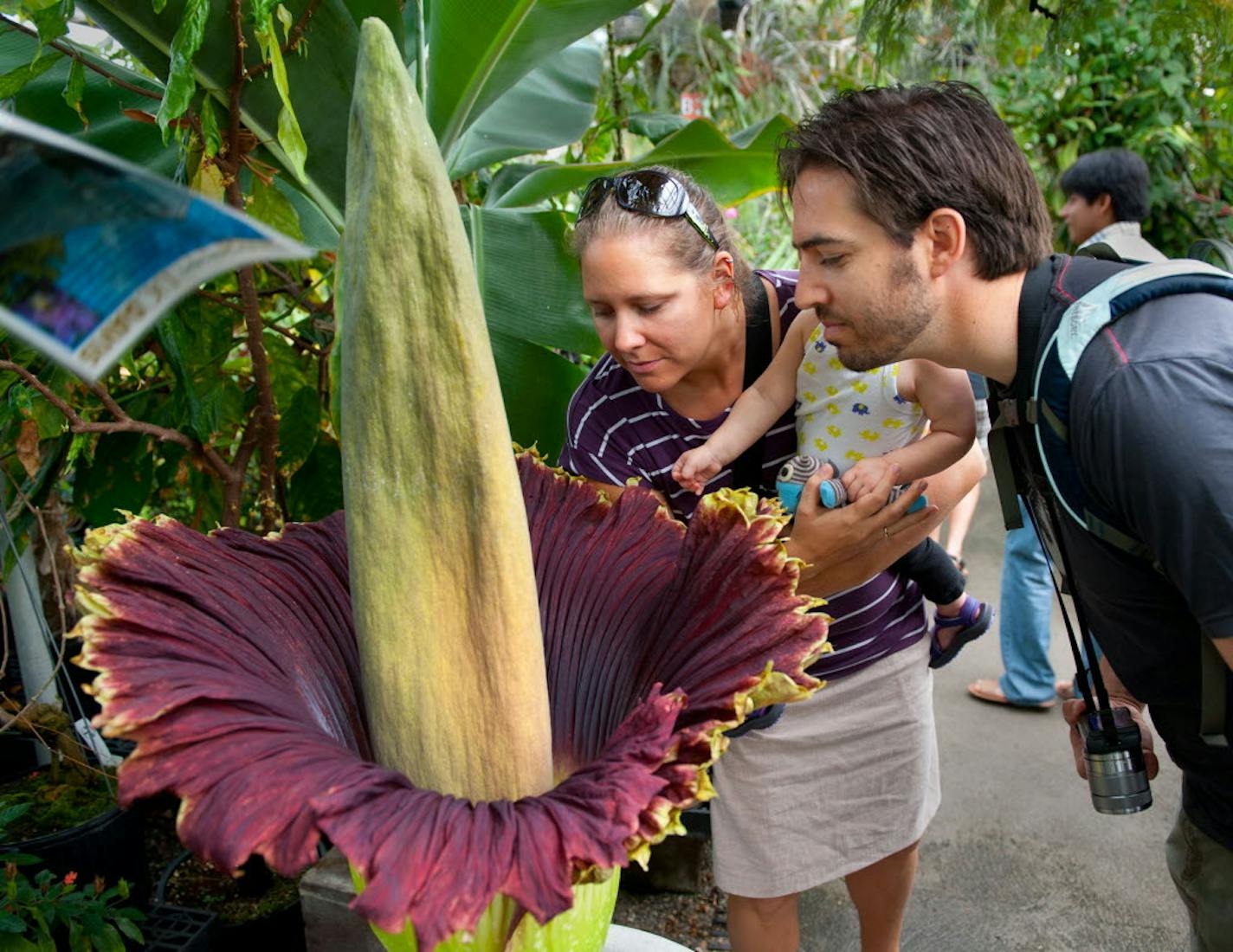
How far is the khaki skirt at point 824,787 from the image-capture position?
172 centimetres

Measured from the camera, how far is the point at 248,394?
2.12 m

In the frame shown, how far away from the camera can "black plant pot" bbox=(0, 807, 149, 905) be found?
1.82 m

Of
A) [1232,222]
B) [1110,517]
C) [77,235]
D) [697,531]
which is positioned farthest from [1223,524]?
[1232,222]

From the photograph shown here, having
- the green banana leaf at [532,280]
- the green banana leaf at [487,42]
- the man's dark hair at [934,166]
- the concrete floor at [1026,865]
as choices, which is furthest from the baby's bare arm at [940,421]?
the concrete floor at [1026,865]

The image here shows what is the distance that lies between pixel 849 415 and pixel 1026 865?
5.69 ft

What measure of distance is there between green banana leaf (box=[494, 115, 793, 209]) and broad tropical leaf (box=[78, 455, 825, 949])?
3.58 ft

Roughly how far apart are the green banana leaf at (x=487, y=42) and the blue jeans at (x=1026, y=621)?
7.58ft

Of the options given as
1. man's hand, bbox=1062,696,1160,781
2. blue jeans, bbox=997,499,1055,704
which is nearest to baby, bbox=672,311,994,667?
man's hand, bbox=1062,696,1160,781

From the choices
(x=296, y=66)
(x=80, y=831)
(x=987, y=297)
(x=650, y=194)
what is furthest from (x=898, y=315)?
(x=80, y=831)

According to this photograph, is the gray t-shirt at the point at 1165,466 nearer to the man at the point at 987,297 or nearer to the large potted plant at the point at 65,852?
the man at the point at 987,297

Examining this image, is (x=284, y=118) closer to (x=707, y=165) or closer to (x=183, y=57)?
(x=183, y=57)

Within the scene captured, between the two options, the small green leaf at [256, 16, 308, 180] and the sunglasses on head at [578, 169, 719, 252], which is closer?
the small green leaf at [256, 16, 308, 180]

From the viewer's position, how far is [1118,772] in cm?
139

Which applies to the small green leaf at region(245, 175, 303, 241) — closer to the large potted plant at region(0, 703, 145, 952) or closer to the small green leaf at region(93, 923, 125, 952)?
the large potted plant at region(0, 703, 145, 952)
